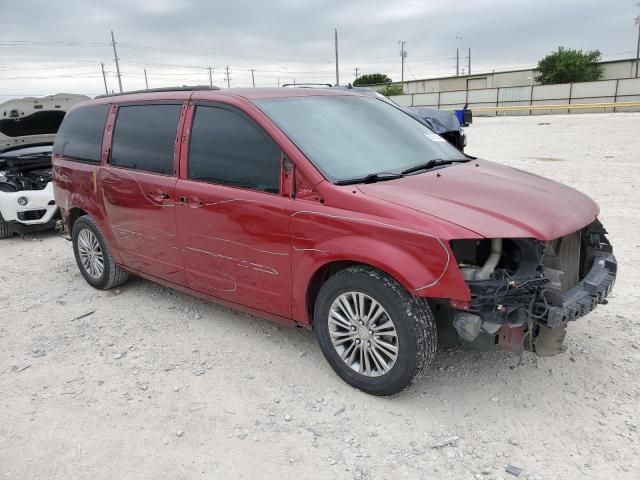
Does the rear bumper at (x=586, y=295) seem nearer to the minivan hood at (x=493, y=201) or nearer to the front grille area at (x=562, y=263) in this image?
the front grille area at (x=562, y=263)

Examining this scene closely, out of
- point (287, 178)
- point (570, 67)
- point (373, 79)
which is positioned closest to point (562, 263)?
point (287, 178)

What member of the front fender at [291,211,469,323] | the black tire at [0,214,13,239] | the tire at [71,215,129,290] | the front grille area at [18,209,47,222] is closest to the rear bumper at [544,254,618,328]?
the front fender at [291,211,469,323]

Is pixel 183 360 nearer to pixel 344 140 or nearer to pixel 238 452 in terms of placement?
pixel 238 452

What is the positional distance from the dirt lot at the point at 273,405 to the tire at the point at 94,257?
460 mm

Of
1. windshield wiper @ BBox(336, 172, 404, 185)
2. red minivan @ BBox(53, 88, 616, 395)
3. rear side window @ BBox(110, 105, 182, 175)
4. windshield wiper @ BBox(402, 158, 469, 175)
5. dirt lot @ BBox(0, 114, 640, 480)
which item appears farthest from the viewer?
rear side window @ BBox(110, 105, 182, 175)

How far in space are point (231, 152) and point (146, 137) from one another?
105cm

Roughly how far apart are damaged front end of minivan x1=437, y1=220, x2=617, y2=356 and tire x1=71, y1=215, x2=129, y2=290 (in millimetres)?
3418

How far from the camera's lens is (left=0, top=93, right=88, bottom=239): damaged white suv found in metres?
7.57

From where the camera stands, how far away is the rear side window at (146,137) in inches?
159

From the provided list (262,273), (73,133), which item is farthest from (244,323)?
(73,133)

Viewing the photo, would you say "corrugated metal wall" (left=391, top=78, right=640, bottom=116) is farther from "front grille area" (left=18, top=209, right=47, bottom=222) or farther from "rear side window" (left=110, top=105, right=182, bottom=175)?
"rear side window" (left=110, top=105, right=182, bottom=175)

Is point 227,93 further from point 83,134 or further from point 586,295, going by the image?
point 586,295

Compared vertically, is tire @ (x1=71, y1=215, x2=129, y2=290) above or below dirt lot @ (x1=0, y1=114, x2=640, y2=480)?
above

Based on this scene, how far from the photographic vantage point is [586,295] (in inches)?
119
